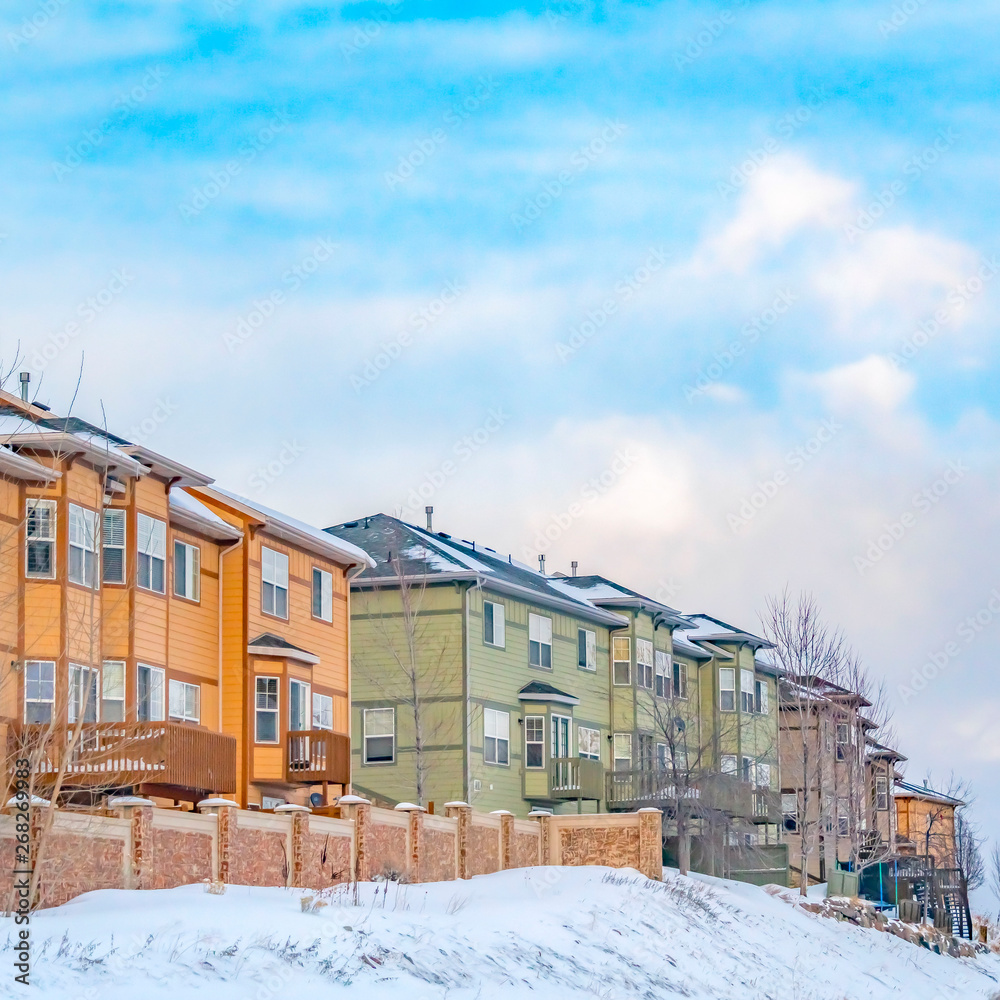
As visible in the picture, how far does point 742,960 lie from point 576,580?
29.1 m

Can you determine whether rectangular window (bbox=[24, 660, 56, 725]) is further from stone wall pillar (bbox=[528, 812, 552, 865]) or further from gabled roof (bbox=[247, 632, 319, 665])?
stone wall pillar (bbox=[528, 812, 552, 865])

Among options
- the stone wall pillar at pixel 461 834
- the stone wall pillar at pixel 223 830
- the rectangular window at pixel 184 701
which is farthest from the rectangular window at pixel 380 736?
the stone wall pillar at pixel 223 830

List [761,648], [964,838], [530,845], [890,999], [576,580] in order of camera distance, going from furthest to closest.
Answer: [964,838] < [761,648] < [576,580] < [530,845] < [890,999]

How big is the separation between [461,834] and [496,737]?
14175mm

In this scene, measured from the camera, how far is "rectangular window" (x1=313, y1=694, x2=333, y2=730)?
128ft

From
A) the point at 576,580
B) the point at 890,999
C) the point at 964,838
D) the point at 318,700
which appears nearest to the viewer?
the point at 890,999

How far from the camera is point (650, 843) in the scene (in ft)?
117

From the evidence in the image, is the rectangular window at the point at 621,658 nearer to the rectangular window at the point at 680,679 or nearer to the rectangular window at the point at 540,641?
the rectangular window at the point at 680,679

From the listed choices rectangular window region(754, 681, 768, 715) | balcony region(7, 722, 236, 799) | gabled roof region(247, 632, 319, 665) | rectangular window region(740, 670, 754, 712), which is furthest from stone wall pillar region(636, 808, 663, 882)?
rectangular window region(754, 681, 768, 715)

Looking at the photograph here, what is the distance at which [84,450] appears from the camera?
2962 centimetres

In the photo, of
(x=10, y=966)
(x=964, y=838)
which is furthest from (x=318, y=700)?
(x=964, y=838)

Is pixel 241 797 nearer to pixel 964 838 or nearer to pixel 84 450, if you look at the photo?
pixel 84 450

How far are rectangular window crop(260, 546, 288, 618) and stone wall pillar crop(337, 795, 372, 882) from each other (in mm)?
9351

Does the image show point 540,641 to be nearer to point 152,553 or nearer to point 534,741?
point 534,741
